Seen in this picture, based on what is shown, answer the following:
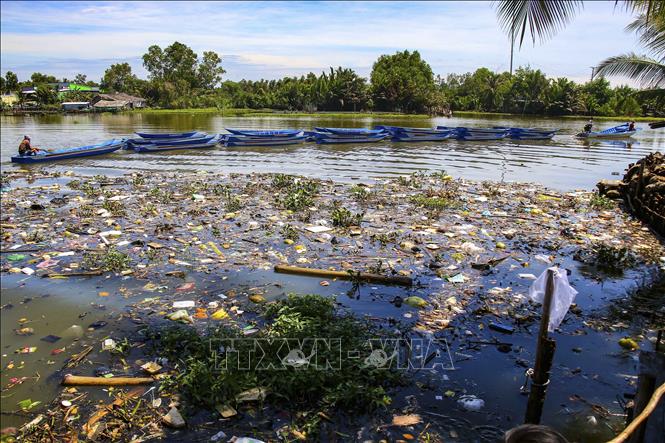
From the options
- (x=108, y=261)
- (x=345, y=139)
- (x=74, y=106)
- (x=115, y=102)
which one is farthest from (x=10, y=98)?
(x=108, y=261)

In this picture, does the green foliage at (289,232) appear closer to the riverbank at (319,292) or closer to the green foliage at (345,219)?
the riverbank at (319,292)

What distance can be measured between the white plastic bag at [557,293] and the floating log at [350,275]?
8.63 feet

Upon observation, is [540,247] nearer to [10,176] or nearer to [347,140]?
[10,176]

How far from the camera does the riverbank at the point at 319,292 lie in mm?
3393

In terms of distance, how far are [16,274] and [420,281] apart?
5.18 m

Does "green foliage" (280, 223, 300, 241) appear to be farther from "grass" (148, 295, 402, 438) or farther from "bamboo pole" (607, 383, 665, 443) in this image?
"bamboo pole" (607, 383, 665, 443)

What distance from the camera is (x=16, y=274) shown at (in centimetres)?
579

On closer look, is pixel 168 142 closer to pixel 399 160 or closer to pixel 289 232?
pixel 399 160

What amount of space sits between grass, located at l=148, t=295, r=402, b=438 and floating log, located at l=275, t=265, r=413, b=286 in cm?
109

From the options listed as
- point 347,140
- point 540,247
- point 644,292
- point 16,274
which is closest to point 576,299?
point 644,292

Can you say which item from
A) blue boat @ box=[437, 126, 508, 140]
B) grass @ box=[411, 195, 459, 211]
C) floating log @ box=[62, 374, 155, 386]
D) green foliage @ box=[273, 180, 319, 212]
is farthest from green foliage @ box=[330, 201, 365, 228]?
blue boat @ box=[437, 126, 508, 140]

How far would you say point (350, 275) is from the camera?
5.66m

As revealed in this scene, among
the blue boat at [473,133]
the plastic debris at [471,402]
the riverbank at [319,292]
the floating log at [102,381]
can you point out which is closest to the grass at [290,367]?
the riverbank at [319,292]

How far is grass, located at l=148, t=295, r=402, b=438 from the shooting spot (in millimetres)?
3396
